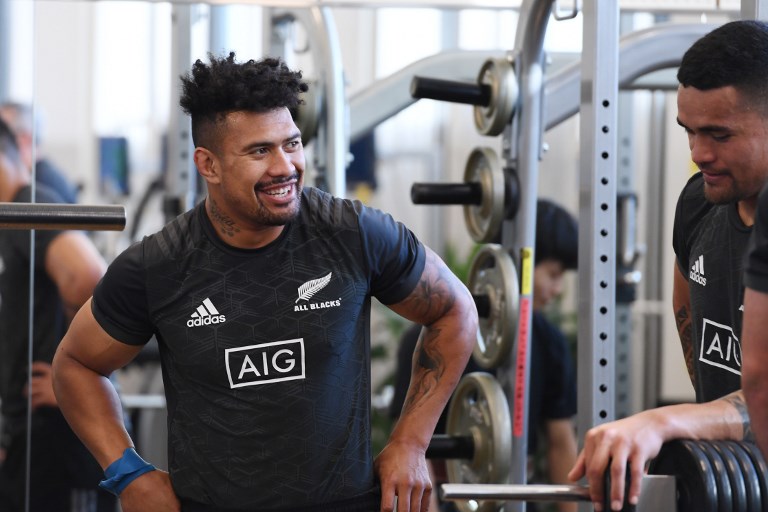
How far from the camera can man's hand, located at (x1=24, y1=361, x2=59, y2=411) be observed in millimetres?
3283

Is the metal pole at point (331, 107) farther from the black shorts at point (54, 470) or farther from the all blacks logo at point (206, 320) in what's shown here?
the all blacks logo at point (206, 320)

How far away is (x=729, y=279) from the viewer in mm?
1840

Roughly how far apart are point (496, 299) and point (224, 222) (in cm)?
97

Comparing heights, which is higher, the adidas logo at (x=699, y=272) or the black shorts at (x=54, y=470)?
the adidas logo at (x=699, y=272)

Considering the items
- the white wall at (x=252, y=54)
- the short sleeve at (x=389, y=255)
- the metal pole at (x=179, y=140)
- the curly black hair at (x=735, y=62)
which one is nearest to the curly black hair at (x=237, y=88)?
the short sleeve at (x=389, y=255)

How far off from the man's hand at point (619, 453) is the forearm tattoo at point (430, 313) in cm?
60

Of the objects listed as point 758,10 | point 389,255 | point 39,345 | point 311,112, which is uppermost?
point 758,10

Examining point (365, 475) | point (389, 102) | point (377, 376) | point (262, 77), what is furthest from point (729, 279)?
point (377, 376)

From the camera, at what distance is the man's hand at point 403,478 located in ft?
6.24

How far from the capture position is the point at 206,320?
6.12 feet

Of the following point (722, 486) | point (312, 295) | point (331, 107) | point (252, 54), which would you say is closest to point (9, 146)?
point (331, 107)

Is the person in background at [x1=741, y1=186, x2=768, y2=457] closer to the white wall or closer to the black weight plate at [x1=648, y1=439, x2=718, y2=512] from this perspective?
the black weight plate at [x1=648, y1=439, x2=718, y2=512]

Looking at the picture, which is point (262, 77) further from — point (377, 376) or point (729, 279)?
point (377, 376)

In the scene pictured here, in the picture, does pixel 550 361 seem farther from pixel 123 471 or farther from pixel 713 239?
pixel 123 471
